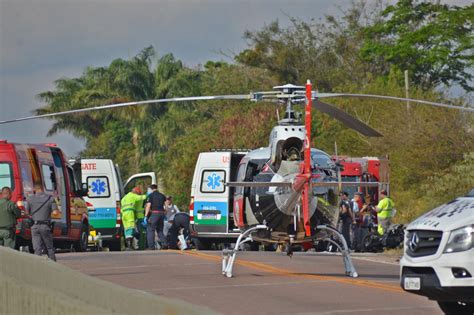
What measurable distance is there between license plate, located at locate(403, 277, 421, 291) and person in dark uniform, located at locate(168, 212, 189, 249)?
2203 centimetres

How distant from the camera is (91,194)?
118ft

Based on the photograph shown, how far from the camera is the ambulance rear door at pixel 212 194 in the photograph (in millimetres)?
33094

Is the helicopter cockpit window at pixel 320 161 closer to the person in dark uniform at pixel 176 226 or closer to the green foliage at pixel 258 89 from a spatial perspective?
the person in dark uniform at pixel 176 226

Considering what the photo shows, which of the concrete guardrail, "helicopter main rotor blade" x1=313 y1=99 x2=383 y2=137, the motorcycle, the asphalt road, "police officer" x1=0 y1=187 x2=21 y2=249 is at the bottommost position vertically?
the asphalt road

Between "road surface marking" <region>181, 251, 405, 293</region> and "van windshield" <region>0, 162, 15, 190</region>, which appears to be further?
"van windshield" <region>0, 162, 15, 190</region>

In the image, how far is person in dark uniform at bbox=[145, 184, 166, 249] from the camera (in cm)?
3388

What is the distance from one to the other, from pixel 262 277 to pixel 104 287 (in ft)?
35.9

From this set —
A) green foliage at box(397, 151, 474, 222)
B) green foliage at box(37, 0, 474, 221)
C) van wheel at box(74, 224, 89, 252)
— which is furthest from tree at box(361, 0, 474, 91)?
van wheel at box(74, 224, 89, 252)

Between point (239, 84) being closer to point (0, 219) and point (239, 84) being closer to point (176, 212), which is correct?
point (176, 212)

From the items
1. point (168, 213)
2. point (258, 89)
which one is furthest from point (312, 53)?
point (168, 213)

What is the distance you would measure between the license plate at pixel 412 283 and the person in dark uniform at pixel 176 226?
22.0 m

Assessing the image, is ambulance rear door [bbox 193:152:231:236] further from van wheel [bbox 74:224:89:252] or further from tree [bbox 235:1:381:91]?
tree [bbox 235:1:381:91]

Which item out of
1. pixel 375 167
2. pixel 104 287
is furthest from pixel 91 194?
pixel 104 287

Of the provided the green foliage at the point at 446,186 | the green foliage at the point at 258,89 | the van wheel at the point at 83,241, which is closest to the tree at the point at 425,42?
the green foliage at the point at 258,89
